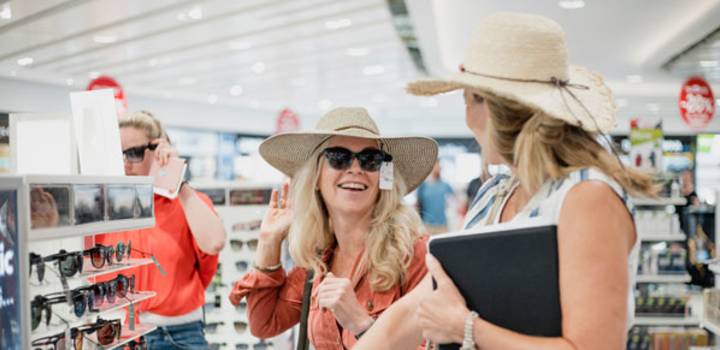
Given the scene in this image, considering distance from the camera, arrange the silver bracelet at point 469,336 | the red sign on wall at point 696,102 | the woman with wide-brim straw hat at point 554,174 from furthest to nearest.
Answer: the red sign on wall at point 696,102 < the silver bracelet at point 469,336 < the woman with wide-brim straw hat at point 554,174

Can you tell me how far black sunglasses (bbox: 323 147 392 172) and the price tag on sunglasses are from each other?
0.05 ft

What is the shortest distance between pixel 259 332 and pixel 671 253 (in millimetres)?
6788

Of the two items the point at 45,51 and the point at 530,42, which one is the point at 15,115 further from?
the point at 45,51

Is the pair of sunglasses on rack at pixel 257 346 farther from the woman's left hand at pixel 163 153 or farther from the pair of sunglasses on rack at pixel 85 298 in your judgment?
the pair of sunglasses on rack at pixel 85 298

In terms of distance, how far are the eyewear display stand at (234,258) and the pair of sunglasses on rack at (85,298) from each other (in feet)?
8.27

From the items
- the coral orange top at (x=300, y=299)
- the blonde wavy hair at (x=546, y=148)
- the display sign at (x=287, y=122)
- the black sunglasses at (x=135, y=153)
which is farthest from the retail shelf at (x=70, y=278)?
the display sign at (x=287, y=122)

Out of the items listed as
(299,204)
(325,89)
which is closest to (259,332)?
(299,204)

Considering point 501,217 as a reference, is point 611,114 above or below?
above

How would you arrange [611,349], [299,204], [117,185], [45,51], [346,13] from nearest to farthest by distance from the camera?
[611,349] < [117,185] < [299,204] < [346,13] < [45,51]

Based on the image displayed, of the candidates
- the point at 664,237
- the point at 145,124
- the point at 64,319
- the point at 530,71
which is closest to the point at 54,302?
the point at 64,319

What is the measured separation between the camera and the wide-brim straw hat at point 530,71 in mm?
1434

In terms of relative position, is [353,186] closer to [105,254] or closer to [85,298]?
[105,254]

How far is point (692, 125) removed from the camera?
11.5 metres

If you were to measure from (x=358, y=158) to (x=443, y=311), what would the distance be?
1.17 metres
